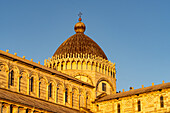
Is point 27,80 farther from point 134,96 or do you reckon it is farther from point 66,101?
point 134,96

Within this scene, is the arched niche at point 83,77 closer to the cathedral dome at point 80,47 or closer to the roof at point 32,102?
the cathedral dome at point 80,47

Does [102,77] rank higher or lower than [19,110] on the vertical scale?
higher

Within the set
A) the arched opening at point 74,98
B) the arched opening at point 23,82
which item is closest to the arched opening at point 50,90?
the arched opening at point 23,82

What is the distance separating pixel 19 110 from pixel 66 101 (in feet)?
48.0

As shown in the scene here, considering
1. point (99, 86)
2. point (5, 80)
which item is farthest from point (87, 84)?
point (5, 80)

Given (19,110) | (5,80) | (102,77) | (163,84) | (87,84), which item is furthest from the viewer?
(102,77)

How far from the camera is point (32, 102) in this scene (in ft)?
159

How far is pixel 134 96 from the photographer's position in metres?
56.2

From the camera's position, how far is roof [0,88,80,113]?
1749 inches

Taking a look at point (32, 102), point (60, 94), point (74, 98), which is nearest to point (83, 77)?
point (74, 98)

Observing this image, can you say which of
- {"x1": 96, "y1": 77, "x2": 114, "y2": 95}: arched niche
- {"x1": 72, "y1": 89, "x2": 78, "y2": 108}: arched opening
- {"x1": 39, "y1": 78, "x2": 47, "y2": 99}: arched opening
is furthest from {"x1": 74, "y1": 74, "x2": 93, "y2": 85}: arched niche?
{"x1": 39, "y1": 78, "x2": 47, "y2": 99}: arched opening

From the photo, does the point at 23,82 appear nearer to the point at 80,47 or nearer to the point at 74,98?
the point at 74,98

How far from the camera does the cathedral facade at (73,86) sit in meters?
48.7

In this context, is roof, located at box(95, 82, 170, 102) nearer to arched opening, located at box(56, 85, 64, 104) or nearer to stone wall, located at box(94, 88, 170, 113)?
stone wall, located at box(94, 88, 170, 113)
